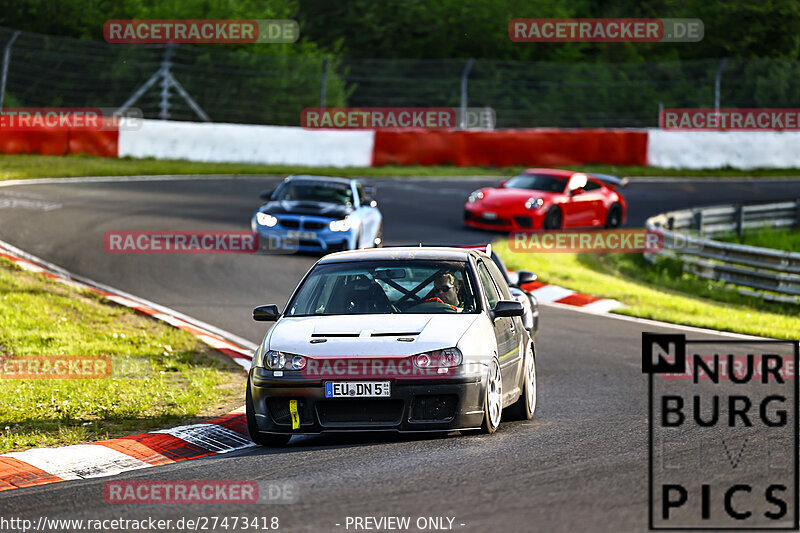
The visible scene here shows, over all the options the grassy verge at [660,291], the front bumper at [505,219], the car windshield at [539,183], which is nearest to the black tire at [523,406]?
the grassy verge at [660,291]

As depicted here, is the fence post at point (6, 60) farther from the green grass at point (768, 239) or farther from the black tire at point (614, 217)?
the green grass at point (768, 239)

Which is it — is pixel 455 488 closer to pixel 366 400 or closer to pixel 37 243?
pixel 366 400

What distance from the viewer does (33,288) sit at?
46.4 feet

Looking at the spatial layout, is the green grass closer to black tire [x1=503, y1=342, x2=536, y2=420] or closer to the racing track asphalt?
the racing track asphalt

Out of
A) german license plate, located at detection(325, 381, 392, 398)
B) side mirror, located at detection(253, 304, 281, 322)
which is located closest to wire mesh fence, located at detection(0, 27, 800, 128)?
side mirror, located at detection(253, 304, 281, 322)

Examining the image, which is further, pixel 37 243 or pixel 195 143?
pixel 195 143

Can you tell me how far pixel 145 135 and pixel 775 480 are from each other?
26119 millimetres

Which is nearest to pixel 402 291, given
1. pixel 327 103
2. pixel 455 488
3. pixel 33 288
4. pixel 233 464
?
pixel 233 464

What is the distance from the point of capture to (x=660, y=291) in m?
19.7

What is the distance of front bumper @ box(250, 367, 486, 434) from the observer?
759 centimetres

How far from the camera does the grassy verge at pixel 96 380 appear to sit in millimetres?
8680

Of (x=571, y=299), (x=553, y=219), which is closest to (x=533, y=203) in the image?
(x=553, y=219)

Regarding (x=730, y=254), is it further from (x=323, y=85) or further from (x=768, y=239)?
(x=323, y=85)

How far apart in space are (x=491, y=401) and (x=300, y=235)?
11.1 metres
